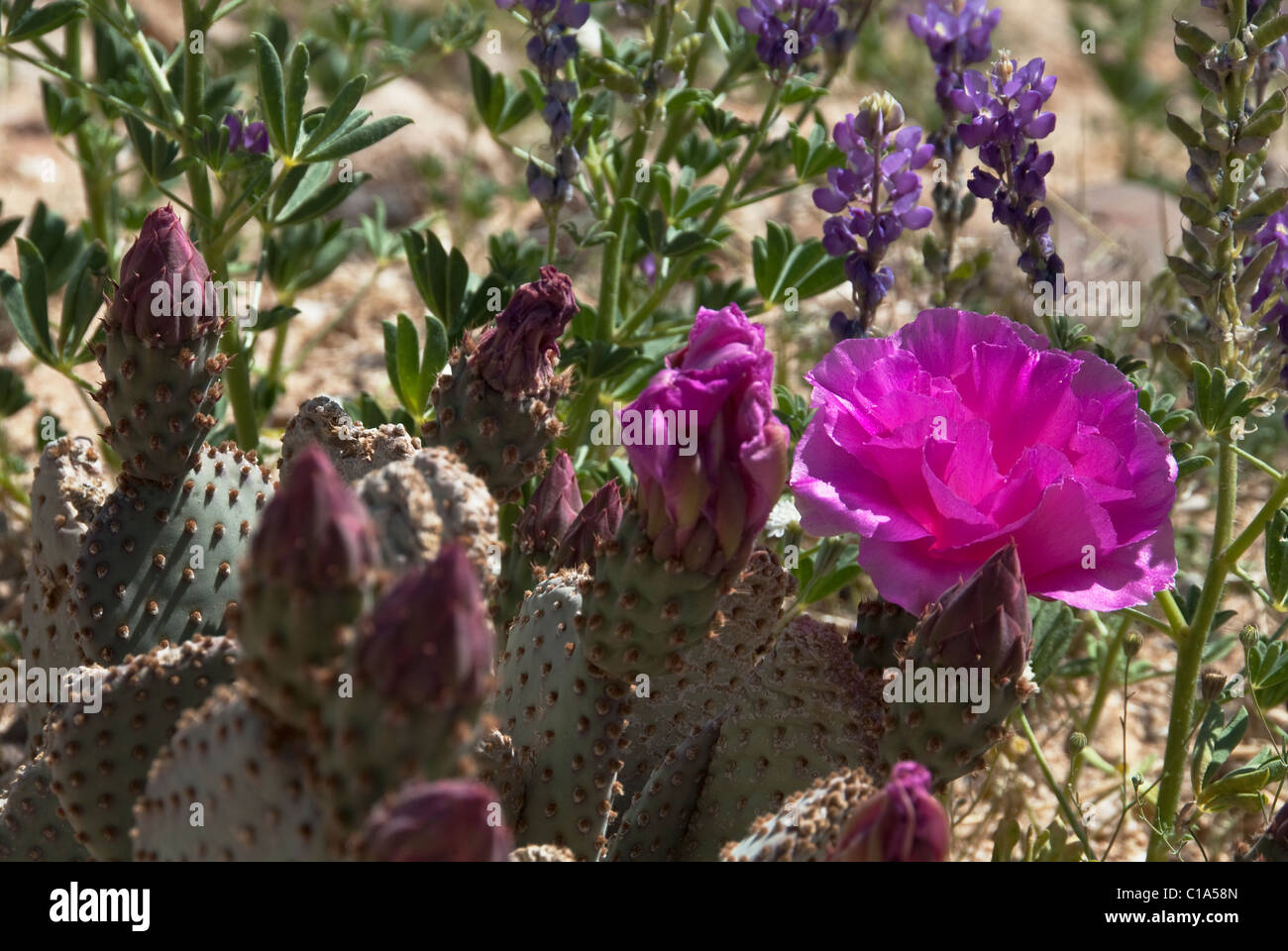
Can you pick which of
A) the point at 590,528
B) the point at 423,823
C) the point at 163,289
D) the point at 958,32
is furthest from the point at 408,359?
the point at 423,823

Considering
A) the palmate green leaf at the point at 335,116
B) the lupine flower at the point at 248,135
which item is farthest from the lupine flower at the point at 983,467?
the lupine flower at the point at 248,135

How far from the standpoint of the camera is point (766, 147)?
104 inches

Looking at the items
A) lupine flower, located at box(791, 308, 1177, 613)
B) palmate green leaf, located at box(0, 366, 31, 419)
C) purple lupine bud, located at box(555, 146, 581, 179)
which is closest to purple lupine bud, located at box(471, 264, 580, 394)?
lupine flower, located at box(791, 308, 1177, 613)

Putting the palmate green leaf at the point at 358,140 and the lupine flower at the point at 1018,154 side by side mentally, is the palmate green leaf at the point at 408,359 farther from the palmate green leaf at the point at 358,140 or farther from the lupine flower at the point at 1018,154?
the lupine flower at the point at 1018,154

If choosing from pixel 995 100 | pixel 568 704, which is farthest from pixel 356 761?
pixel 995 100

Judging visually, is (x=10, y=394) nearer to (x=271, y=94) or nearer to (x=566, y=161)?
(x=271, y=94)

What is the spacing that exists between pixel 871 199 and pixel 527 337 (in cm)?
76

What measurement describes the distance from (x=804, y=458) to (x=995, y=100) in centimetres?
69

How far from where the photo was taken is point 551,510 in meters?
1.97

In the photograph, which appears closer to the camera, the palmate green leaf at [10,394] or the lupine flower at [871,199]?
the lupine flower at [871,199]

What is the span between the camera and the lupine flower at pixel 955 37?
2.41m

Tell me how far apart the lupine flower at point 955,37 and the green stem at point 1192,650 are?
0.81 m

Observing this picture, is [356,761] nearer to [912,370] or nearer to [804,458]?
[804,458]
